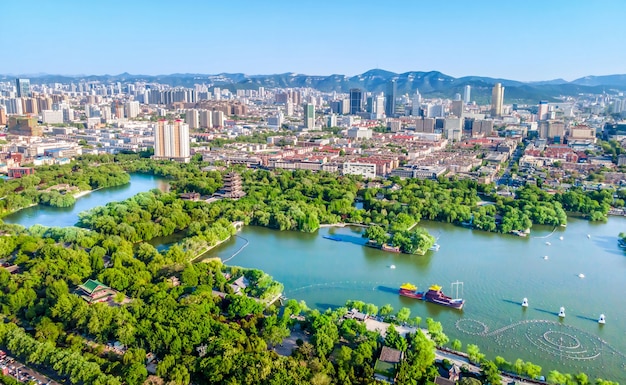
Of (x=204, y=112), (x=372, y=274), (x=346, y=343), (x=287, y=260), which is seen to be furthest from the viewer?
(x=204, y=112)

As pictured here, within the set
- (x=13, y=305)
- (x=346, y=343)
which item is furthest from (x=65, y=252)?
(x=346, y=343)

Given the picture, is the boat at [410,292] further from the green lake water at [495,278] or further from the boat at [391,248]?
the boat at [391,248]

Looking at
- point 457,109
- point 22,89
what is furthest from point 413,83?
point 22,89

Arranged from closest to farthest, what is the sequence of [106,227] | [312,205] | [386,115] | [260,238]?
[106,227]
[260,238]
[312,205]
[386,115]

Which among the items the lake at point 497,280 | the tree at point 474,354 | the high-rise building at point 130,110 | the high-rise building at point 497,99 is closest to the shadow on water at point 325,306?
the lake at point 497,280

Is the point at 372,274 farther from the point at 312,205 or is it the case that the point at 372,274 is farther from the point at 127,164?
the point at 127,164

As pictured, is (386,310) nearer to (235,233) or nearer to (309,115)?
(235,233)

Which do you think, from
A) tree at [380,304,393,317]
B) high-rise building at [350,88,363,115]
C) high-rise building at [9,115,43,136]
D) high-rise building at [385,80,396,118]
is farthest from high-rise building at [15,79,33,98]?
tree at [380,304,393,317]
